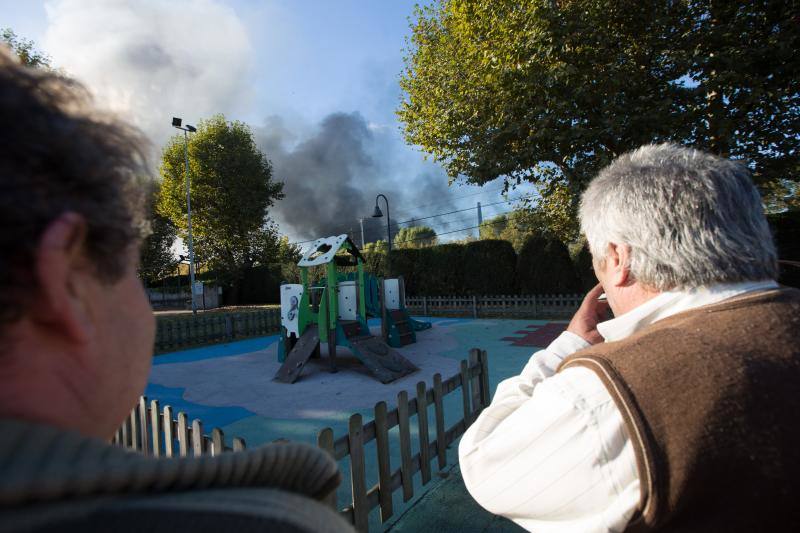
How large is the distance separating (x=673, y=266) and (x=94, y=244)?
122cm

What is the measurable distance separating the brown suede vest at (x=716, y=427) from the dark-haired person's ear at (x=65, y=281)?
923mm

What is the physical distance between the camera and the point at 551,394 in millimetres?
997

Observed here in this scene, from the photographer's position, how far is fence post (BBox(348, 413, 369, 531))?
9.51ft

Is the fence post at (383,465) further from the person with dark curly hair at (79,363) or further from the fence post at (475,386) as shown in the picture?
the person with dark curly hair at (79,363)

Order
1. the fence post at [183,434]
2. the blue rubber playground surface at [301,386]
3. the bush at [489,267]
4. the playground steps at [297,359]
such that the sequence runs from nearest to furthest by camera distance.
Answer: the fence post at [183,434] → the blue rubber playground surface at [301,386] → the playground steps at [297,359] → the bush at [489,267]

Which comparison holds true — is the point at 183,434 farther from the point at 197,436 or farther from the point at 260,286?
the point at 260,286

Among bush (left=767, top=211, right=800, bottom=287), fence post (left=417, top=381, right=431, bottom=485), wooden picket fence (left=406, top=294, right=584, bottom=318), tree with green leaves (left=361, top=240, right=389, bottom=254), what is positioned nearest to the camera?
fence post (left=417, top=381, right=431, bottom=485)

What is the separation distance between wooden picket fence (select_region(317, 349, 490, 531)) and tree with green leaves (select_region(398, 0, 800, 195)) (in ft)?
29.5

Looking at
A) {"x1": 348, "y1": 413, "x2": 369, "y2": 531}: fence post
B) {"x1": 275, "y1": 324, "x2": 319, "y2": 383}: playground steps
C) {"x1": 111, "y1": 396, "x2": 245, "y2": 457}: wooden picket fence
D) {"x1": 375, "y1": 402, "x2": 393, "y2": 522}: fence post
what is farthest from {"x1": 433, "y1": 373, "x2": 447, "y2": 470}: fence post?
{"x1": 275, "y1": 324, "x2": 319, "y2": 383}: playground steps

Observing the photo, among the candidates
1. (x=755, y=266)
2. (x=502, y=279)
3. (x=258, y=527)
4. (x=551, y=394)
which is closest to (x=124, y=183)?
(x=258, y=527)

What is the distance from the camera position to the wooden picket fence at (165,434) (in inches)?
117

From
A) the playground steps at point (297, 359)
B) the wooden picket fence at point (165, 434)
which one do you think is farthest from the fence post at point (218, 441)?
the playground steps at point (297, 359)

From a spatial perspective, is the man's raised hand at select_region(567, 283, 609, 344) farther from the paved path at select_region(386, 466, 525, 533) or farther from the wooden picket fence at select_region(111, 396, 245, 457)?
the wooden picket fence at select_region(111, 396, 245, 457)

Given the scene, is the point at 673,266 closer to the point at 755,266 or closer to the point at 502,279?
the point at 755,266
